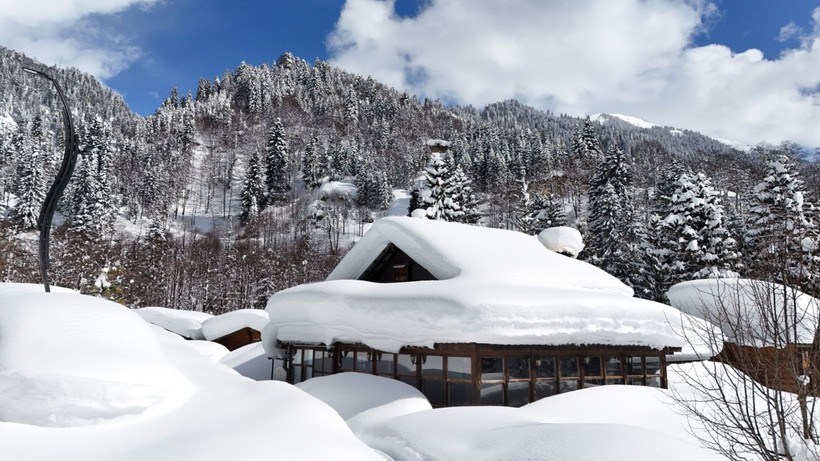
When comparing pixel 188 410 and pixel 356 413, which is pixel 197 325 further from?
pixel 188 410

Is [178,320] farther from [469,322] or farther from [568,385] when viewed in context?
[469,322]

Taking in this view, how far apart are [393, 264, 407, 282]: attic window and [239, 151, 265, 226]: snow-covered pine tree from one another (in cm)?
8101

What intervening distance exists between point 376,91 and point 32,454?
589ft

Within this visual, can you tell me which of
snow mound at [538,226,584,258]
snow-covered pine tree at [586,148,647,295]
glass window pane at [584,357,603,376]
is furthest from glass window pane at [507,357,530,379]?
snow-covered pine tree at [586,148,647,295]

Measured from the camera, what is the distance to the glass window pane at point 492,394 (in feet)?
46.4

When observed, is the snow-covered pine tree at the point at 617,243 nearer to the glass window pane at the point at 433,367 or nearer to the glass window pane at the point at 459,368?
the glass window pane at the point at 433,367

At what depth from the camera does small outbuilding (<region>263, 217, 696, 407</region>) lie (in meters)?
13.5

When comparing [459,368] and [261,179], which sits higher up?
[261,179]

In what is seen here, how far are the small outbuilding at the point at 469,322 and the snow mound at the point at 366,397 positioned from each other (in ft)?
3.17

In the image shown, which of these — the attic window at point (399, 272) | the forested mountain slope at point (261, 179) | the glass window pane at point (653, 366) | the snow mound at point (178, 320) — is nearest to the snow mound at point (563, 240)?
the glass window pane at point (653, 366)

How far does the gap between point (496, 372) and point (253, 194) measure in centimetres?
8980

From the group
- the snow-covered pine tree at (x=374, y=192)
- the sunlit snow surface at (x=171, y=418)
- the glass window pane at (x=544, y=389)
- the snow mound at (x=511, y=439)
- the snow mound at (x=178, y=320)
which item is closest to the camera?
the sunlit snow surface at (x=171, y=418)

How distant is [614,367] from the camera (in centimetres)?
1692

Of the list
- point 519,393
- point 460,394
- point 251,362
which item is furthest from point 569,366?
point 251,362
